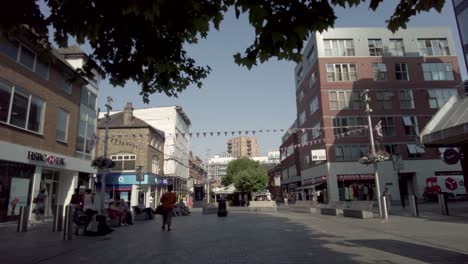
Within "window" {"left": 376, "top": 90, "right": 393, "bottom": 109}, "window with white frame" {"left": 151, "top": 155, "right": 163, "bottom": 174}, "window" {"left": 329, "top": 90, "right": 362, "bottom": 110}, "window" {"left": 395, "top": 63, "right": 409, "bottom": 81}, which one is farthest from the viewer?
"window" {"left": 395, "top": 63, "right": 409, "bottom": 81}

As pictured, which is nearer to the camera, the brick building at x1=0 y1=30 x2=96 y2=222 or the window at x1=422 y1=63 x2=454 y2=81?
the brick building at x1=0 y1=30 x2=96 y2=222

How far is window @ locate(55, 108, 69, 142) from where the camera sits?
22062 mm

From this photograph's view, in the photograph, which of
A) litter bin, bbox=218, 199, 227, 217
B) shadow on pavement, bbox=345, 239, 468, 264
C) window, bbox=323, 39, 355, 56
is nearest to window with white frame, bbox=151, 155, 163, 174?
litter bin, bbox=218, 199, 227, 217

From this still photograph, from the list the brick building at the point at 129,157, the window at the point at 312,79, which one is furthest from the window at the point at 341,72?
the brick building at the point at 129,157

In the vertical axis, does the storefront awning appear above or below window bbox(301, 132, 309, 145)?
below

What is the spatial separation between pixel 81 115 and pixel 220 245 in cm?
2014

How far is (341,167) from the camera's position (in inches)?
1569

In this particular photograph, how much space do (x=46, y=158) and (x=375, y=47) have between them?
39.9 metres

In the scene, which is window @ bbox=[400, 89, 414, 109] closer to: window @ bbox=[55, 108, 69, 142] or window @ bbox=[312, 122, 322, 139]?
window @ bbox=[312, 122, 322, 139]

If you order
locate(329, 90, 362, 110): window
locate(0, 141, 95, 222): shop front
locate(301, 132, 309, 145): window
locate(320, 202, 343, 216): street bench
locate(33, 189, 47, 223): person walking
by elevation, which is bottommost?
locate(320, 202, 343, 216): street bench

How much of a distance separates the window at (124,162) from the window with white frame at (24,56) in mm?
19281

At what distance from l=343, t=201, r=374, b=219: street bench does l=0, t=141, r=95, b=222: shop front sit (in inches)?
595

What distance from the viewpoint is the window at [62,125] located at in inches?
869

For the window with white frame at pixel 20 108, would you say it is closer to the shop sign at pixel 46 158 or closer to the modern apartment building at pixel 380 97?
the shop sign at pixel 46 158
